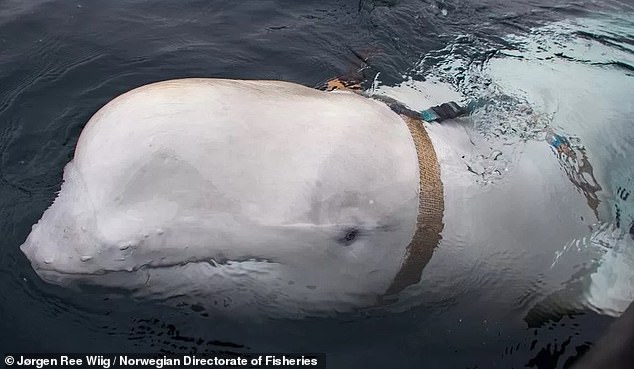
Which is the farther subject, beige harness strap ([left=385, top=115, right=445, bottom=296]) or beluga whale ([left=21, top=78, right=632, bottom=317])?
beige harness strap ([left=385, top=115, right=445, bottom=296])

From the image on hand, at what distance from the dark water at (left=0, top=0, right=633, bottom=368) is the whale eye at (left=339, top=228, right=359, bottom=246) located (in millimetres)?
514

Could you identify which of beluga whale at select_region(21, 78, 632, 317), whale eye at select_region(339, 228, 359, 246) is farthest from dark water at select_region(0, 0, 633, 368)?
whale eye at select_region(339, 228, 359, 246)

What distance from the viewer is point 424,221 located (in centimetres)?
307

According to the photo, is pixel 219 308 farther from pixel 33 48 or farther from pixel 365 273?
pixel 33 48

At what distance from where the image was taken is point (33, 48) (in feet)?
19.9

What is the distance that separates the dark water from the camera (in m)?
3.39

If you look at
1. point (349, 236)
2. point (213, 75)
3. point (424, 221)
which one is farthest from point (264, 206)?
point (213, 75)

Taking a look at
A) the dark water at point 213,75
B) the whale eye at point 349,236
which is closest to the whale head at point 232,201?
the whale eye at point 349,236

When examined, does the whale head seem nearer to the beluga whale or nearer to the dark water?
the beluga whale

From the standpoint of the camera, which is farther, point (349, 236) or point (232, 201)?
point (349, 236)

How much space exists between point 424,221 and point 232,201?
870 mm

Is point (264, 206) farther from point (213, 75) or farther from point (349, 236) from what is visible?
point (213, 75)

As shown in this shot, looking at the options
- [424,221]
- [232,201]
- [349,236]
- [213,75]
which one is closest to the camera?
Answer: [232,201]

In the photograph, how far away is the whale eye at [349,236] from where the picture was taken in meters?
2.92
